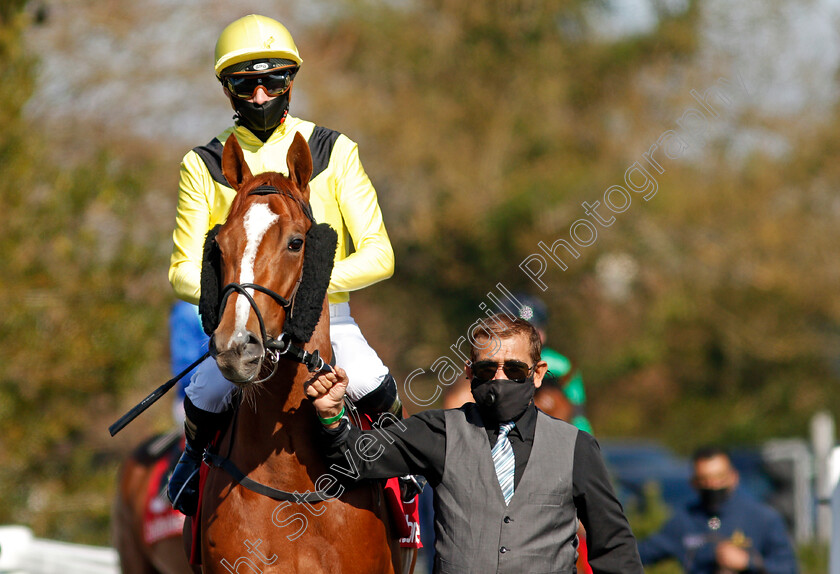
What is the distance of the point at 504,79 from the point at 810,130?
554cm

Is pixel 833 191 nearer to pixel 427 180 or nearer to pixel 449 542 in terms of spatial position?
pixel 427 180

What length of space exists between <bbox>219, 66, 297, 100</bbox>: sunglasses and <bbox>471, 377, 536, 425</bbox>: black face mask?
1.35 meters

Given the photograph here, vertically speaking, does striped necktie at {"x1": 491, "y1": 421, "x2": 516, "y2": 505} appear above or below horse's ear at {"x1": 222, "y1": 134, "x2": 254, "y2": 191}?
below

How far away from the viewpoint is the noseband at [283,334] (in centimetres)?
294

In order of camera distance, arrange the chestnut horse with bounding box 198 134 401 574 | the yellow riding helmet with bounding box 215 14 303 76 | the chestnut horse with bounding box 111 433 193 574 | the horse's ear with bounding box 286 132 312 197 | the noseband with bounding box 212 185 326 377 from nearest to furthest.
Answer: the noseband with bounding box 212 185 326 377, the chestnut horse with bounding box 198 134 401 574, the horse's ear with bounding box 286 132 312 197, the yellow riding helmet with bounding box 215 14 303 76, the chestnut horse with bounding box 111 433 193 574

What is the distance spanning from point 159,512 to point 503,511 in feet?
11.1

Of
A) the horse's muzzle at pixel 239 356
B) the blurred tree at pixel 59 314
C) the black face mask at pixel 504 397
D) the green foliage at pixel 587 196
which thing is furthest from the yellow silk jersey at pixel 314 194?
the green foliage at pixel 587 196

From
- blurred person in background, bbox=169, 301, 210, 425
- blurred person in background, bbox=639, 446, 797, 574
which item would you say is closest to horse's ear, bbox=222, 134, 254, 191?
blurred person in background, bbox=169, 301, 210, 425

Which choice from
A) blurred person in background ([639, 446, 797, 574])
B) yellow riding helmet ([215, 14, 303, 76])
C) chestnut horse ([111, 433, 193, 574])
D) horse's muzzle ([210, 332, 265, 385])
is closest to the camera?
horse's muzzle ([210, 332, 265, 385])

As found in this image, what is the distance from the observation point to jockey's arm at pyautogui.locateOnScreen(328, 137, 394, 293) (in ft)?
11.2

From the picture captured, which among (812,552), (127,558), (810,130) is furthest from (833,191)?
(127,558)

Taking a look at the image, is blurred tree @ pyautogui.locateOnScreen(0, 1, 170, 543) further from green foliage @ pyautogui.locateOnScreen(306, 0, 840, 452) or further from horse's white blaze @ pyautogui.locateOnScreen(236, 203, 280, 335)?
horse's white blaze @ pyautogui.locateOnScreen(236, 203, 280, 335)

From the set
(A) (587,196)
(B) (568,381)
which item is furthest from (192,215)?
(A) (587,196)

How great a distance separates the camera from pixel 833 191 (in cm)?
1775
